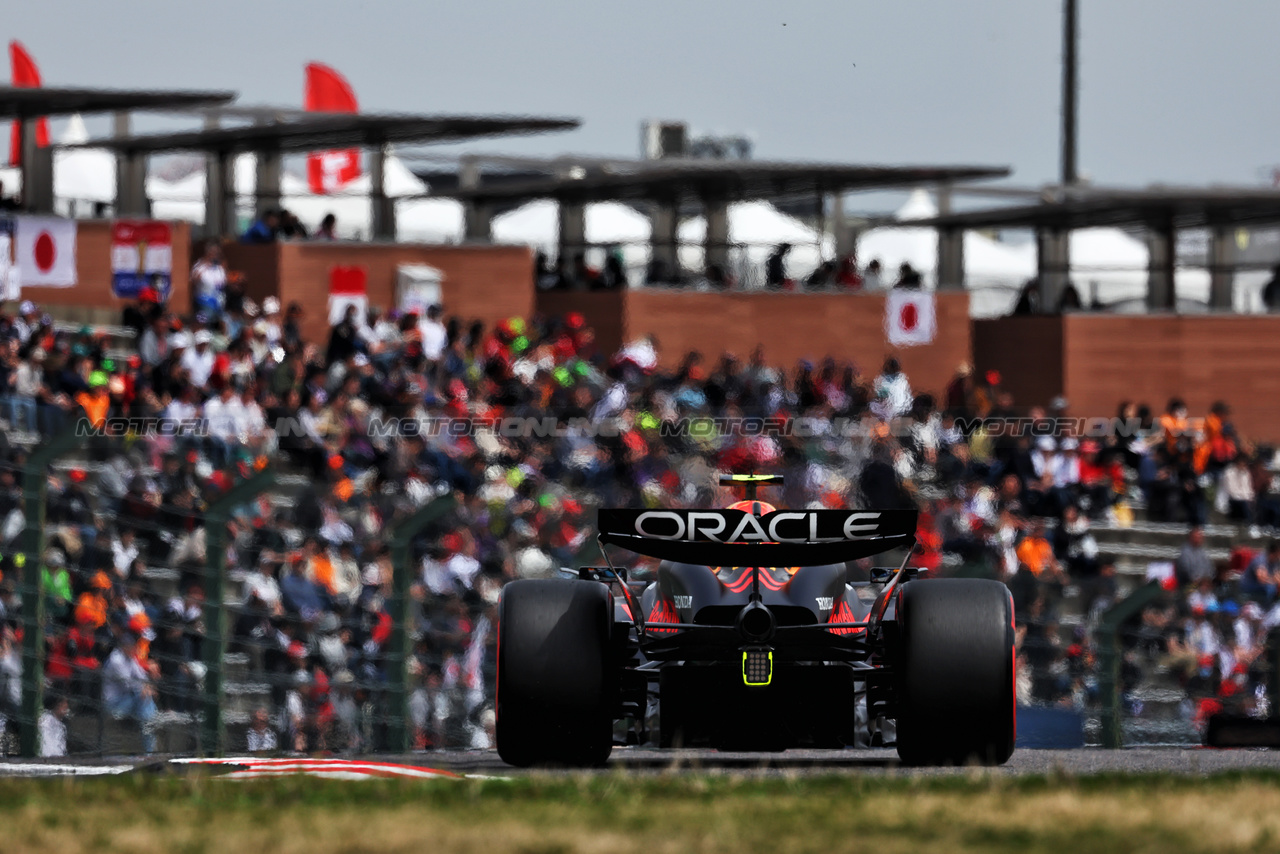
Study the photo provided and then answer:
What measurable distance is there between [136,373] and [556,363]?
4.66 m

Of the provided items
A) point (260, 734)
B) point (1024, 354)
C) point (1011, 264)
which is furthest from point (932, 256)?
point (260, 734)

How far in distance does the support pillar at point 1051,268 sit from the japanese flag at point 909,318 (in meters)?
1.75

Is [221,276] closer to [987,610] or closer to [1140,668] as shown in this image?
[1140,668]

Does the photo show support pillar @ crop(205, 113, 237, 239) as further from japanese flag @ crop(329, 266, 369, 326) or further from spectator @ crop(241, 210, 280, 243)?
japanese flag @ crop(329, 266, 369, 326)

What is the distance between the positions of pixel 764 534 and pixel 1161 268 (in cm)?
2249

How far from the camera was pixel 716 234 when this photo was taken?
2870 cm

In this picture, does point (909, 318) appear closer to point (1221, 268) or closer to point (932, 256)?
point (1221, 268)

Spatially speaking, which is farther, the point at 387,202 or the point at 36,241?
the point at 387,202

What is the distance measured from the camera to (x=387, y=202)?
2662 cm

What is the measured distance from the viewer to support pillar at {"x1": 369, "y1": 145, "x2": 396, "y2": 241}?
1046 inches

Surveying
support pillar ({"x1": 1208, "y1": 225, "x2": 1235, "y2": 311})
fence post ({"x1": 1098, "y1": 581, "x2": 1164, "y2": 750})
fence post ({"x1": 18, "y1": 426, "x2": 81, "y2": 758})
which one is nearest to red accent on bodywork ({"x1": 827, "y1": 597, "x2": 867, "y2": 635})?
fence post ({"x1": 18, "y1": 426, "x2": 81, "y2": 758})

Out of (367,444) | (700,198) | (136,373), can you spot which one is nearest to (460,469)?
(367,444)

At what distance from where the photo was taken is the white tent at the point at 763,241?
29.0 meters

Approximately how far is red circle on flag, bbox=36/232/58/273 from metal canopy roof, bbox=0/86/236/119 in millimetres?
1367
